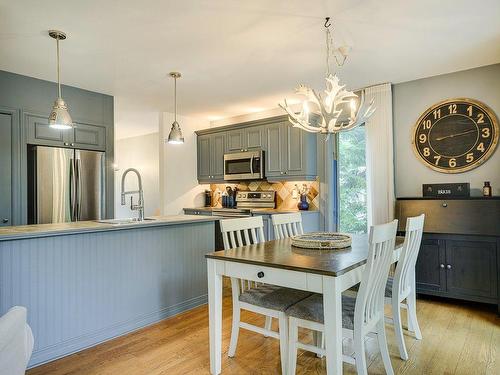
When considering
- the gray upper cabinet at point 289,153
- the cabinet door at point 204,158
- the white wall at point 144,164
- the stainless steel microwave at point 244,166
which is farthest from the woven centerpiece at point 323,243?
the white wall at point 144,164

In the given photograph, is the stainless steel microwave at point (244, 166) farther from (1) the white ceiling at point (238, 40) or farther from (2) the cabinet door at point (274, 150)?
(1) the white ceiling at point (238, 40)

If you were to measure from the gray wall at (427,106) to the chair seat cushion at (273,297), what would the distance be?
8.03 ft

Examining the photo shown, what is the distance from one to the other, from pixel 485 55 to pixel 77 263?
417cm

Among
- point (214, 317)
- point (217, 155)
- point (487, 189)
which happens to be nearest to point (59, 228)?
point (214, 317)

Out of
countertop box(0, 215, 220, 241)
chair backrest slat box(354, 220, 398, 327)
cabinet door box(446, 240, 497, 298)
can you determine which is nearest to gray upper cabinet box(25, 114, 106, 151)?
countertop box(0, 215, 220, 241)

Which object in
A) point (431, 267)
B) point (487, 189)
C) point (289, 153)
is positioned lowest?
point (431, 267)

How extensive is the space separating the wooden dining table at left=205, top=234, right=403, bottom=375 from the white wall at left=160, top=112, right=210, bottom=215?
3372 millimetres

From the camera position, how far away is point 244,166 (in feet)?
17.2

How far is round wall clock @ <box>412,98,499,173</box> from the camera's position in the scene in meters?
3.49

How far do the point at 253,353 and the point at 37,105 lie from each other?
361cm

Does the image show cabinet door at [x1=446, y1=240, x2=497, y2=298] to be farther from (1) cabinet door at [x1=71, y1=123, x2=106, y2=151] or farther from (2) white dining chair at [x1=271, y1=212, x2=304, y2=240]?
(1) cabinet door at [x1=71, y1=123, x2=106, y2=151]

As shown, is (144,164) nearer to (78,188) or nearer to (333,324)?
(78,188)

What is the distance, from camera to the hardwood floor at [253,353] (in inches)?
84.7

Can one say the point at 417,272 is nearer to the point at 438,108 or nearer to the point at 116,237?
the point at 438,108
